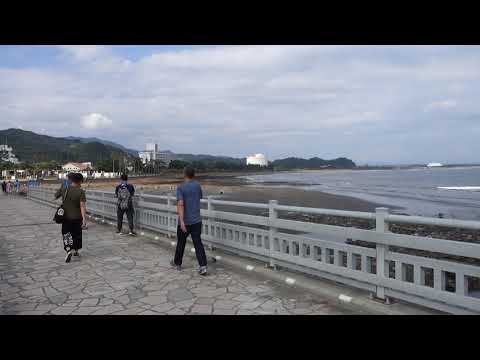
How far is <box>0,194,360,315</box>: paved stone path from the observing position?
4746mm

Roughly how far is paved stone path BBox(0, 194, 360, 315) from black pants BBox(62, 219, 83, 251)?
32 cm

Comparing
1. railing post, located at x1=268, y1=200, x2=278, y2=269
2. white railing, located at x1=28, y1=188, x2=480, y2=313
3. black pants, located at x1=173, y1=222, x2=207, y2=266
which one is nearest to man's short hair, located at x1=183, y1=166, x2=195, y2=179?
black pants, located at x1=173, y1=222, x2=207, y2=266

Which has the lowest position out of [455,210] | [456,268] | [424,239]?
[455,210]

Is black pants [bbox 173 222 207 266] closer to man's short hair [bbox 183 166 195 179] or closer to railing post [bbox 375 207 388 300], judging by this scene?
man's short hair [bbox 183 166 195 179]

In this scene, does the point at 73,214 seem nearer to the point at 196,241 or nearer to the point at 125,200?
the point at 125,200

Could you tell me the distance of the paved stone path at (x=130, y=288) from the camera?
15.6ft

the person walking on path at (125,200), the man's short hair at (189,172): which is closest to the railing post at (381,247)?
the man's short hair at (189,172)

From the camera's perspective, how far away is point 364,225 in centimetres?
2019

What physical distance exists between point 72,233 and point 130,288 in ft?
9.32

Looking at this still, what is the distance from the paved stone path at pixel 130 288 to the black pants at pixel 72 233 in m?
0.32

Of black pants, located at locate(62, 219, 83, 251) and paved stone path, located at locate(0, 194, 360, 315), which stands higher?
black pants, located at locate(62, 219, 83, 251)
